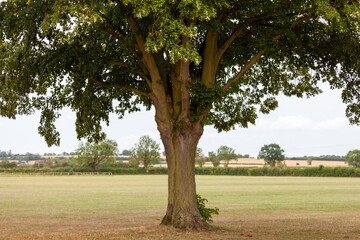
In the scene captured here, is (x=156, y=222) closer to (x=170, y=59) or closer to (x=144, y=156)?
(x=170, y=59)

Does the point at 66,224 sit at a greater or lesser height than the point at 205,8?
lesser

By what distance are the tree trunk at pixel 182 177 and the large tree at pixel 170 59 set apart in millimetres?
40

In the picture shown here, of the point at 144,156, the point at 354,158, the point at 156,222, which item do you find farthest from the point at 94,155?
the point at 156,222

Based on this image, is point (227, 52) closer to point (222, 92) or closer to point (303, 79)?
point (222, 92)

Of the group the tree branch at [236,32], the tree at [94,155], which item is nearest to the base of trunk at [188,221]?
the tree branch at [236,32]

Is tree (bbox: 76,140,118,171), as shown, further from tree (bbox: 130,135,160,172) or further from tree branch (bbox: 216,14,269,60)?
tree branch (bbox: 216,14,269,60)

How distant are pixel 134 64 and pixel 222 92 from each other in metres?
4.78

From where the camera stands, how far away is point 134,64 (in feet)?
61.4

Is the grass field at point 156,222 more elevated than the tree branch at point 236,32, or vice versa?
the tree branch at point 236,32

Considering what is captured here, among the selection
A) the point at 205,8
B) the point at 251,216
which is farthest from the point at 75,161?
the point at 205,8

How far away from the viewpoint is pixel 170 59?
1415 cm

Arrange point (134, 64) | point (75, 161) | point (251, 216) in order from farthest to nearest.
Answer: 1. point (75, 161)
2. point (251, 216)
3. point (134, 64)

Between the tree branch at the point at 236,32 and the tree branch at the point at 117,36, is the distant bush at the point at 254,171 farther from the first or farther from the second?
the tree branch at the point at 117,36

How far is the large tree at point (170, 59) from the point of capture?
15914mm
